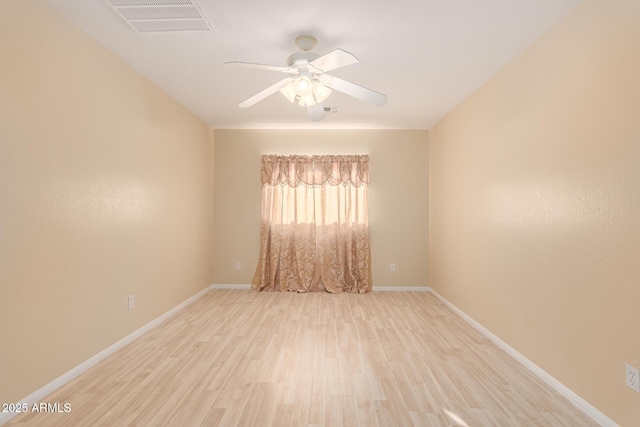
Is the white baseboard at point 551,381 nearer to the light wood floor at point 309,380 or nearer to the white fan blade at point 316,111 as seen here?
the light wood floor at point 309,380

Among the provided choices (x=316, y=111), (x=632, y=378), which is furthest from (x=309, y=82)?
(x=632, y=378)

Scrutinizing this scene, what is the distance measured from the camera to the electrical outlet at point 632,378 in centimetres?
167

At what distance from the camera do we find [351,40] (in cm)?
255

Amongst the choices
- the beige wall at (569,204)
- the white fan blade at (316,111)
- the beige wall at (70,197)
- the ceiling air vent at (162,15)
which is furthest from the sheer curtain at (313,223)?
the ceiling air vent at (162,15)

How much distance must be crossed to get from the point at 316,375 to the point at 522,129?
7.68ft

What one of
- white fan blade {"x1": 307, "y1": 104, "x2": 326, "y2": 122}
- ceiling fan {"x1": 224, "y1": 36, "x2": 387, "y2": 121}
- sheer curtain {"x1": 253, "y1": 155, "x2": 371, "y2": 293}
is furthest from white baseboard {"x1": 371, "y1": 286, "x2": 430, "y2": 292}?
ceiling fan {"x1": 224, "y1": 36, "x2": 387, "y2": 121}

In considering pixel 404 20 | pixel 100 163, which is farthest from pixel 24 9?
pixel 404 20

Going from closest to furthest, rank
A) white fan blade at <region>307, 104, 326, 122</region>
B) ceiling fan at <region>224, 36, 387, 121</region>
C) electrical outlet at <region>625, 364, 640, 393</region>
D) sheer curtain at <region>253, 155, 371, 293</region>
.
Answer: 1. electrical outlet at <region>625, 364, 640, 393</region>
2. ceiling fan at <region>224, 36, 387, 121</region>
3. white fan blade at <region>307, 104, 326, 122</region>
4. sheer curtain at <region>253, 155, 371, 293</region>

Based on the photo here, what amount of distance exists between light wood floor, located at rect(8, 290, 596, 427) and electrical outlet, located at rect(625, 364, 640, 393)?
0.34 meters

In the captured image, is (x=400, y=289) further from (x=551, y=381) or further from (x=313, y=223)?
(x=551, y=381)

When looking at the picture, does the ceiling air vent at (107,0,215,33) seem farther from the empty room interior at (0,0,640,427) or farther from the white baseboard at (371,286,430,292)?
the white baseboard at (371,286,430,292)

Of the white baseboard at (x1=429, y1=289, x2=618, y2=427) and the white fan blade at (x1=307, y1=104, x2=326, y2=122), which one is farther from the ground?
the white fan blade at (x1=307, y1=104, x2=326, y2=122)

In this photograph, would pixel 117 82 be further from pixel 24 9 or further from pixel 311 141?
pixel 311 141

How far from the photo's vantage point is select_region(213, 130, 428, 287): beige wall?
5199mm
